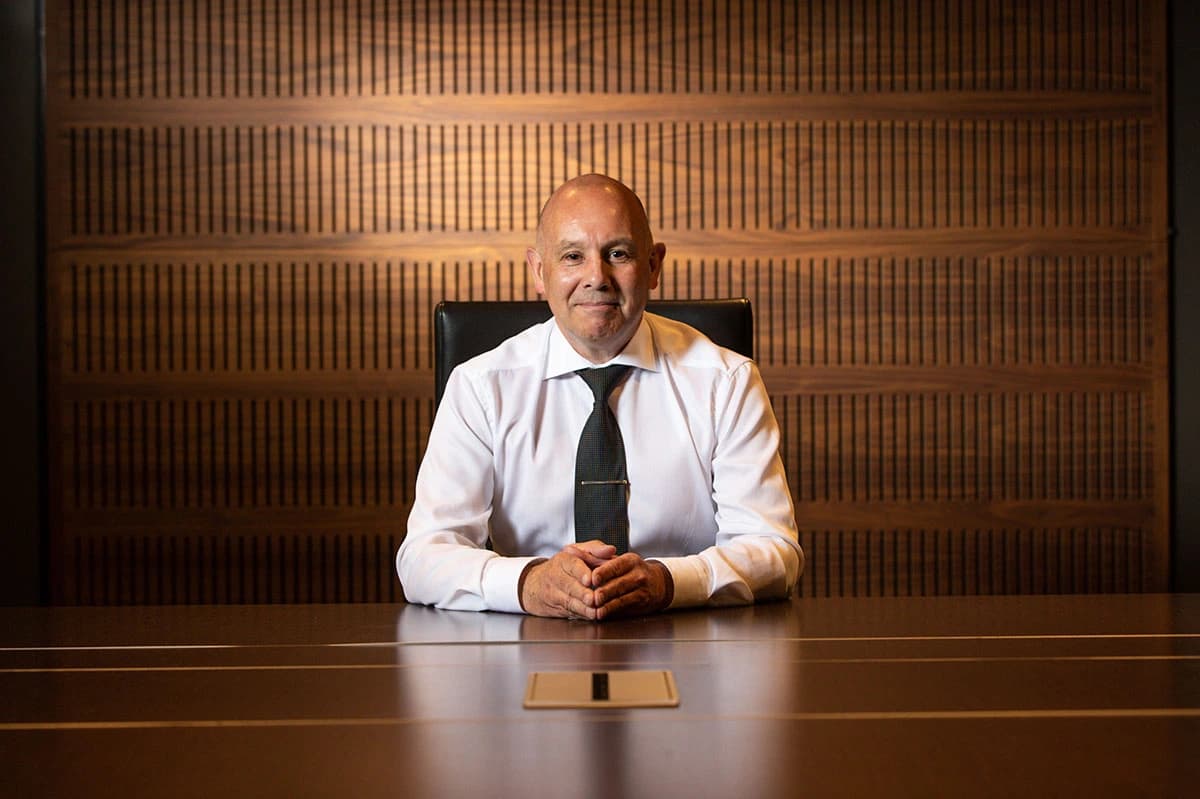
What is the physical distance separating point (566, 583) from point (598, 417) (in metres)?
0.64

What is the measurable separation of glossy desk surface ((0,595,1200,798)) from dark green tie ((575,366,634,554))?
578 millimetres

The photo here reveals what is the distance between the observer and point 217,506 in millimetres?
4246

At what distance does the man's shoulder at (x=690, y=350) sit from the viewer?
2.52 m

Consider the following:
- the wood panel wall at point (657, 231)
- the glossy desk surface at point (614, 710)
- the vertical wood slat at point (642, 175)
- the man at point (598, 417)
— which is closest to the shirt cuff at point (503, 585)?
the glossy desk surface at point (614, 710)

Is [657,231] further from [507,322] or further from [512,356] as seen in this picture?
[512,356]

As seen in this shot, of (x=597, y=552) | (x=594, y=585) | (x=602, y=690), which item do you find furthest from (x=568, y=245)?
(x=602, y=690)

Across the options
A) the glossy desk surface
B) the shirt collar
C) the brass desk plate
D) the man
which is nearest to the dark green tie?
the man

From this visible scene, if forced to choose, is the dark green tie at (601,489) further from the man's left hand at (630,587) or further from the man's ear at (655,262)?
the man's left hand at (630,587)

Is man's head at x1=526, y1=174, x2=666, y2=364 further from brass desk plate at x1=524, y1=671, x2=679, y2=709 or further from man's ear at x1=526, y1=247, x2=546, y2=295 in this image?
brass desk plate at x1=524, y1=671, x2=679, y2=709

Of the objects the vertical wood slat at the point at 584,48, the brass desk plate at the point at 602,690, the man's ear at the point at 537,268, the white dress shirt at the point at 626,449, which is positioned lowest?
the brass desk plate at the point at 602,690

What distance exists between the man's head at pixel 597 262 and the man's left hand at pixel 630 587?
67cm

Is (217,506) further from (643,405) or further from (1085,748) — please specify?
(1085,748)

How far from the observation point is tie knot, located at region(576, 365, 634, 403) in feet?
8.07

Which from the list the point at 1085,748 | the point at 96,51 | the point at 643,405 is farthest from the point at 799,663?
the point at 96,51
